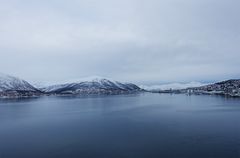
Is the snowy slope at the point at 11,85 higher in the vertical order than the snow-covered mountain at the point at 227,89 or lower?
higher

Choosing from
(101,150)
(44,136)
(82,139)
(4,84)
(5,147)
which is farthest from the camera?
(4,84)

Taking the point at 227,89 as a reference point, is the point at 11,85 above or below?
above

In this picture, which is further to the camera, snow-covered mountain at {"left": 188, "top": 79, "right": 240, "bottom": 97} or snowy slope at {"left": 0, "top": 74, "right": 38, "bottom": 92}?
snowy slope at {"left": 0, "top": 74, "right": 38, "bottom": 92}

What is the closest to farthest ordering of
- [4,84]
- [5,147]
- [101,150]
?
[101,150]
[5,147]
[4,84]

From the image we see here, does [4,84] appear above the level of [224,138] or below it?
above

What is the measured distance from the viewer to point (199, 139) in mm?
19609

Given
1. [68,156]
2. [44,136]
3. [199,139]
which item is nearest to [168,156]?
[199,139]

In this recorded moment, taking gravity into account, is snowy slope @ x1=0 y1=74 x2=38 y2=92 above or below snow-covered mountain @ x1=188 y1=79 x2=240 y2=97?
above

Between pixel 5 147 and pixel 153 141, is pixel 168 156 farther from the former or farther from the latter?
pixel 5 147

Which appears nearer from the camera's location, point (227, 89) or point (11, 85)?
point (227, 89)

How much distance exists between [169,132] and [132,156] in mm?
8524

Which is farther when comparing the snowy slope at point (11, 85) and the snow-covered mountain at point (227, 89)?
the snowy slope at point (11, 85)

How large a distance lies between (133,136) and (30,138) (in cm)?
987

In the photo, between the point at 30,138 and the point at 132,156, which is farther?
the point at 30,138
